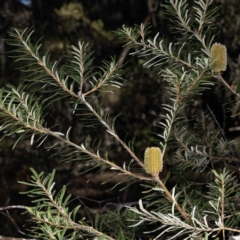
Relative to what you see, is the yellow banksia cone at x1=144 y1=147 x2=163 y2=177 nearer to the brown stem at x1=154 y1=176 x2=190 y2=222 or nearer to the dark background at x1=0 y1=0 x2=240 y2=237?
the brown stem at x1=154 y1=176 x2=190 y2=222

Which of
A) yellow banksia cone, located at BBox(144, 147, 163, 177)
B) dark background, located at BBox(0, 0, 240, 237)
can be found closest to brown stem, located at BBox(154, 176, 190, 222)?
yellow banksia cone, located at BBox(144, 147, 163, 177)

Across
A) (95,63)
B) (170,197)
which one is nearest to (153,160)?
(170,197)

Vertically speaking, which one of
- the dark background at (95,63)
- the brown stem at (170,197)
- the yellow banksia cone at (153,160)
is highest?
the yellow banksia cone at (153,160)

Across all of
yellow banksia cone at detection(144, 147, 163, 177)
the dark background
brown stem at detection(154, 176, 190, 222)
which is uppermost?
yellow banksia cone at detection(144, 147, 163, 177)

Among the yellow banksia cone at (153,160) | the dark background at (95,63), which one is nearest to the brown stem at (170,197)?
the yellow banksia cone at (153,160)

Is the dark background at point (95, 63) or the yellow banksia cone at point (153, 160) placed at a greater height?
the yellow banksia cone at point (153, 160)

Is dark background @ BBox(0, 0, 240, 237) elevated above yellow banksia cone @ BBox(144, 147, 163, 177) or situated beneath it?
situated beneath

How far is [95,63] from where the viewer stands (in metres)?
2.90

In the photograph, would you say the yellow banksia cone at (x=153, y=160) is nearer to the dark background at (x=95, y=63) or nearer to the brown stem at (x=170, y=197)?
the brown stem at (x=170, y=197)

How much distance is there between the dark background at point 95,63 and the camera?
2541mm

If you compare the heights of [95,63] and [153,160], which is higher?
[153,160]

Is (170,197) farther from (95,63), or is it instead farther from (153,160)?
(95,63)

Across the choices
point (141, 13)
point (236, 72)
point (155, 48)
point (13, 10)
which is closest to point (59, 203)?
point (155, 48)

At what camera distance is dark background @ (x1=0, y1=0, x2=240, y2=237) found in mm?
2541
